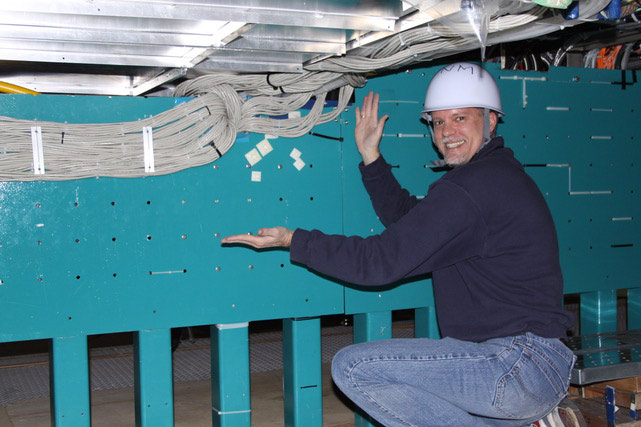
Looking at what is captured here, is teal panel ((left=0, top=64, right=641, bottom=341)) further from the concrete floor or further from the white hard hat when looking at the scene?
the concrete floor

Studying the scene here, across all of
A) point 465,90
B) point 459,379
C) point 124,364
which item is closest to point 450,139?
point 465,90

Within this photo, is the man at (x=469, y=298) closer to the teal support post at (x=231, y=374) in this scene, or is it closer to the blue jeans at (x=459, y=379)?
the blue jeans at (x=459, y=379)

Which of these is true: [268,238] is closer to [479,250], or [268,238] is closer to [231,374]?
[479,250]

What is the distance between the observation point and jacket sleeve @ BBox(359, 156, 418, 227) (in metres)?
3.12

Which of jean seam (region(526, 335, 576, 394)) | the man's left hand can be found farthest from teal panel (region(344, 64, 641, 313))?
jean seam (region(526, 335, 576, 394))

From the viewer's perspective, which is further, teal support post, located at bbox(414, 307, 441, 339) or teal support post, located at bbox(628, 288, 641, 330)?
teal support post, located at bbox(628, 288, 641, 330)

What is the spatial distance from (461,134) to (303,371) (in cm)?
138

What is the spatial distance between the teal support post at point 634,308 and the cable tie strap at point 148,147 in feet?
9.28

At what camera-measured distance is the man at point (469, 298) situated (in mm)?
2336

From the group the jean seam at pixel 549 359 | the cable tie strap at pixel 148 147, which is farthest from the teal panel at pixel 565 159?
the jean seam at pixel 549 359

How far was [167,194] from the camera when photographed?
9.73 feet

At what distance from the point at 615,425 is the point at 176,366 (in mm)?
3608

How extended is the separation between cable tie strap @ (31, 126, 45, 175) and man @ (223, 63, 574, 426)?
2.94ft

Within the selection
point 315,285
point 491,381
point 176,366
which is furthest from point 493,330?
point 176,366
